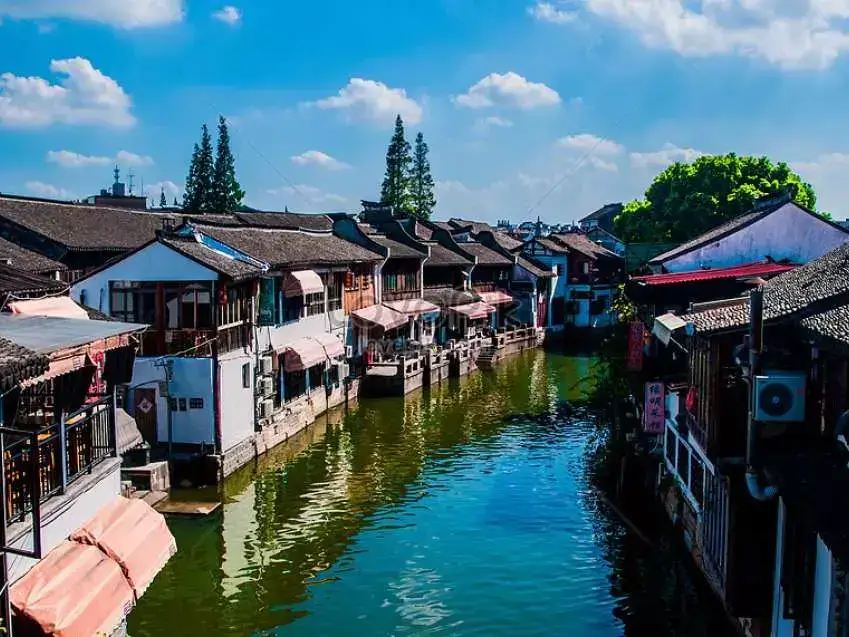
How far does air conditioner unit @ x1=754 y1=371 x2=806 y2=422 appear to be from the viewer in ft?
33.2

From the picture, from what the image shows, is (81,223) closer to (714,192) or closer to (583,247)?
(714,192)

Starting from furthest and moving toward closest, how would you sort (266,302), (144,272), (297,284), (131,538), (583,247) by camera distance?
(583,247), (297,284), (266,302), (144,272), (131,538)

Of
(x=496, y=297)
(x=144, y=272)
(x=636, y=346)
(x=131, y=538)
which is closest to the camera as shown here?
(x=131, y=538)

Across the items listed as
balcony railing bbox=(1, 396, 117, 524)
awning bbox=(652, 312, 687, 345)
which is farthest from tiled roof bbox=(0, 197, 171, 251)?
awning bbox=(652, 312, 687, 345)

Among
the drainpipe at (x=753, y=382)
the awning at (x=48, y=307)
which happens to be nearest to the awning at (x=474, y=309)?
the awning at (x=48, y=307)

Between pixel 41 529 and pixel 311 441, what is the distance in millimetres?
19151

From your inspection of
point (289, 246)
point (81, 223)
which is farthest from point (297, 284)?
point (81, 223)

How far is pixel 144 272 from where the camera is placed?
23.1 metres

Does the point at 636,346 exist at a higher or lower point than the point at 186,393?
higher

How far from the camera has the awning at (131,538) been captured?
1046 centimetres

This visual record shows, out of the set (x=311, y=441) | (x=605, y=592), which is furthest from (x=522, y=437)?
(x=605, y=592)

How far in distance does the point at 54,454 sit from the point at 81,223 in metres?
28.9

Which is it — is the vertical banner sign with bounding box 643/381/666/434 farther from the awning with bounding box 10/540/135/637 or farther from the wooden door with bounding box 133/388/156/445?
the wooden door with bounding box 133/388/156/445

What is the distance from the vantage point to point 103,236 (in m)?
36.2
